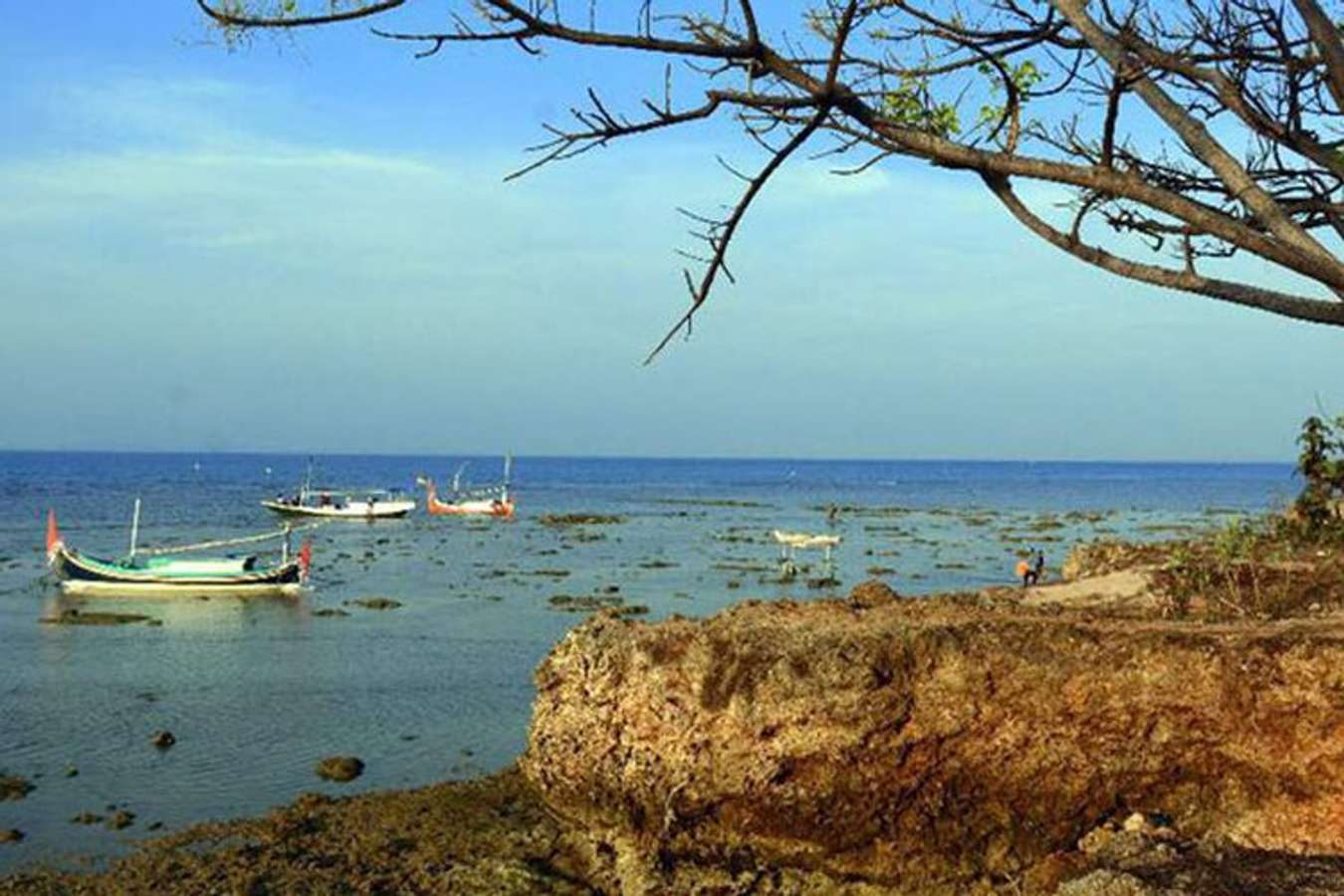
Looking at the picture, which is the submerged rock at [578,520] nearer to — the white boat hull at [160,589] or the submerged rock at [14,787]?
the white boat hull at [160,589]

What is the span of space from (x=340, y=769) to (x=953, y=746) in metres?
8.92

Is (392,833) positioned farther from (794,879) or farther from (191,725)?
(191,725)

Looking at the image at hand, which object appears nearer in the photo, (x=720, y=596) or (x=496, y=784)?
(x=496, y=784)

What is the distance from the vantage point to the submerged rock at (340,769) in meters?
17.0

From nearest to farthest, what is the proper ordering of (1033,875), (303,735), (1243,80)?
(1243,80) < (1033,875) < (303,735)

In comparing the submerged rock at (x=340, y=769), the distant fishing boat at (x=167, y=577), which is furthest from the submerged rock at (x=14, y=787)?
the distant fishing boat at (x=167, y=577)

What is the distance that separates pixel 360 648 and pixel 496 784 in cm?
1268

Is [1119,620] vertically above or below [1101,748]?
above

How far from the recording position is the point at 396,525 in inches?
2852

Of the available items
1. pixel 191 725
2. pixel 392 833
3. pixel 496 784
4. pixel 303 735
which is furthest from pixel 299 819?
pixel 191 725

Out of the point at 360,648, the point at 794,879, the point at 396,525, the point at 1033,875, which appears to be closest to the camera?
the point at 1033,875

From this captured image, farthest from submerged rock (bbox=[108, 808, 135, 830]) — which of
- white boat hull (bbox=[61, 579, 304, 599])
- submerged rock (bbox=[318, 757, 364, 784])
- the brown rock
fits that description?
white boat hull (bbox=[61, 579, 304, 599])

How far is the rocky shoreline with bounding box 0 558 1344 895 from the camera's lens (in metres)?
10.8

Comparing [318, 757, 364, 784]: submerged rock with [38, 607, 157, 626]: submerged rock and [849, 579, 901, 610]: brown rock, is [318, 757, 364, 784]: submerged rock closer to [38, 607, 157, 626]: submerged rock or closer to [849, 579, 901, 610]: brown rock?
[849, 579, 901, 610]: brown rock
